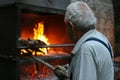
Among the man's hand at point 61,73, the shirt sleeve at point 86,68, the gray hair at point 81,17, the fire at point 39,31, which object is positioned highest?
the gray hair at point 81,17

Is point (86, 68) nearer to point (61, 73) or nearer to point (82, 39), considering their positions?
point (82, 39)

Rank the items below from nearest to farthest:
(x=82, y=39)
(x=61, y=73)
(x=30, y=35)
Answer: (x=82, y=39)
(x=61, y=73)
(x=30, y=35)

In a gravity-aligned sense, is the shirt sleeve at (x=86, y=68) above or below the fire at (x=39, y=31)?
below

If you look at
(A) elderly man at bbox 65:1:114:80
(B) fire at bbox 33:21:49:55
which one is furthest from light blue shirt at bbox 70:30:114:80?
(B) fire at bbox 33:21:49:55

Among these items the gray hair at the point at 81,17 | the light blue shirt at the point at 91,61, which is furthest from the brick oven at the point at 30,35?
the light blue shirt at the point at 91,61

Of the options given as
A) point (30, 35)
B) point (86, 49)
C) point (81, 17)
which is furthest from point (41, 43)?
point (86, 49)

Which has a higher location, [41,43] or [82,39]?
[82,39]

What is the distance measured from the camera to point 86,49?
2404 millimetres

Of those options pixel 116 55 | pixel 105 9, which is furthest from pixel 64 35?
pixel 116 55

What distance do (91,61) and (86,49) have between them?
0.33ft

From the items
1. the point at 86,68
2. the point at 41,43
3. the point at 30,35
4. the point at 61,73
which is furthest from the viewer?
the point at 30,35

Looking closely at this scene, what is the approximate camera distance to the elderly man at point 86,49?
94.0 inches

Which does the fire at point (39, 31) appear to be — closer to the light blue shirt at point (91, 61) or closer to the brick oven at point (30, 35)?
the brick oven at point (30, 35)

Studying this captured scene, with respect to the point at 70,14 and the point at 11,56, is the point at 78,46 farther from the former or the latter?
the point at 11,56
